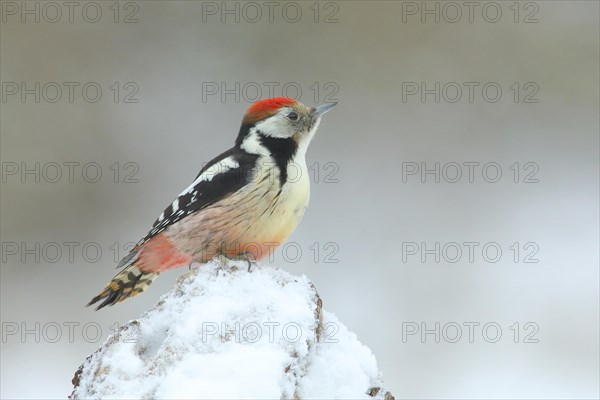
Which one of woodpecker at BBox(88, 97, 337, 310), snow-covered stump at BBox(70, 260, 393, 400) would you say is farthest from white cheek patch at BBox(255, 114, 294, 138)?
snow-covered stump at BBox(70, 260, 393, 400)

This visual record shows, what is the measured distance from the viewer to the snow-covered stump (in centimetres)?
155

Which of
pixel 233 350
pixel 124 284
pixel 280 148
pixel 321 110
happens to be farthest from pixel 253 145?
pixel 233 350

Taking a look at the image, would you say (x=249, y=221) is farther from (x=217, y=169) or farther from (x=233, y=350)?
(x=233, y=350)

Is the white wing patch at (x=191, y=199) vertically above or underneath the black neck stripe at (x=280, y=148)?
underneath

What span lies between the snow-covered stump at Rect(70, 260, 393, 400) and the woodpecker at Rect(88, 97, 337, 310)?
2.16 ft

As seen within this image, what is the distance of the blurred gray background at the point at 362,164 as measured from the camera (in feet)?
13.7

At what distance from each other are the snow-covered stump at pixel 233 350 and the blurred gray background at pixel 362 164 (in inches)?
91.1

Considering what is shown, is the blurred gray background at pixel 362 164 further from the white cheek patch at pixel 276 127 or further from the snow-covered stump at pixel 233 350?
the snow-covered stump at pixel 233 350

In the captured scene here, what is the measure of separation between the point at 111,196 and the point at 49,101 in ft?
2.78

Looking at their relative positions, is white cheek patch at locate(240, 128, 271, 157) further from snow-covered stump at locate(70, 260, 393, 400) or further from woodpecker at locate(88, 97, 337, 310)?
snow-covered stump at locate(70, 260, 393, 400)

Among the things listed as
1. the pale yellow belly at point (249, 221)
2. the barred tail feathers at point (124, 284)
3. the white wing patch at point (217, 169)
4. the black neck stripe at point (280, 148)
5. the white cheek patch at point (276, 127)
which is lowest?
the barred tail feathers at point (124, 284)

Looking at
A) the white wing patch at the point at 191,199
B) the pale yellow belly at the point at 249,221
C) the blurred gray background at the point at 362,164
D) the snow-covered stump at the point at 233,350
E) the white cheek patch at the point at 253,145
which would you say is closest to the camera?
the snow-covered stump at the point at 233,350

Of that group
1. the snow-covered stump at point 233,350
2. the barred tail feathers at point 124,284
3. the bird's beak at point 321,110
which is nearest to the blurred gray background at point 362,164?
the bird's beak at point 321,110

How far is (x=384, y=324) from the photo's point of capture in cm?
421
